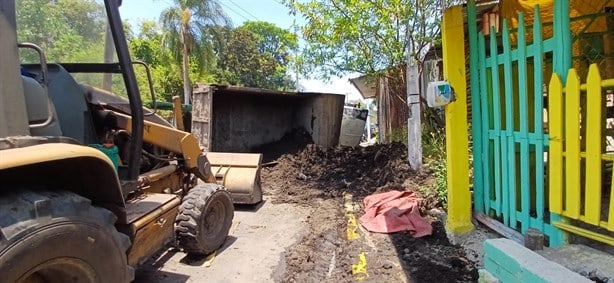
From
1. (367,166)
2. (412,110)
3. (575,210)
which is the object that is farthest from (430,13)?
(575,210)

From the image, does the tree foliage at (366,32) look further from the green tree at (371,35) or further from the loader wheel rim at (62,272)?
the loader wheel rim at (62,272)

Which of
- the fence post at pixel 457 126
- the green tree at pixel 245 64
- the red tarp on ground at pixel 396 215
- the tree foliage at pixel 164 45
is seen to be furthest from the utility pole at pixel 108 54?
the green tree at pixel 245 64

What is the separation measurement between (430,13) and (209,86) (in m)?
4.22

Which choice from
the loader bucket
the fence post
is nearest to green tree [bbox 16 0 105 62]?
the fence post

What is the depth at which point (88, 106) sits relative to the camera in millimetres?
3234

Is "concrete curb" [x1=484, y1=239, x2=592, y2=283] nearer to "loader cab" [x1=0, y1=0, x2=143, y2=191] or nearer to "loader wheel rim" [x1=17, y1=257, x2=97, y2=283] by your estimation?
"loader wheel rim" [x1=17, y1=257, x2=97, y2=283]

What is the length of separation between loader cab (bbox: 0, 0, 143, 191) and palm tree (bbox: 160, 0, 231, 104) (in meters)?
21.2

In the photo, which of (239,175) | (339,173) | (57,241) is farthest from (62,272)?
(339,173)

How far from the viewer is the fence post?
149 inches

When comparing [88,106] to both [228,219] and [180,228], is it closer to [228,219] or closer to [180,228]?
[180,228]

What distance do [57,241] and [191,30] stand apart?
24.0 meters

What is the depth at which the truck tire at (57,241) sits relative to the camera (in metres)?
1.78

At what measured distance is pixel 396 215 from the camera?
4754 millimetres

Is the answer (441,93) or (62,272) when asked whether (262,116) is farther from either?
(62,272)
